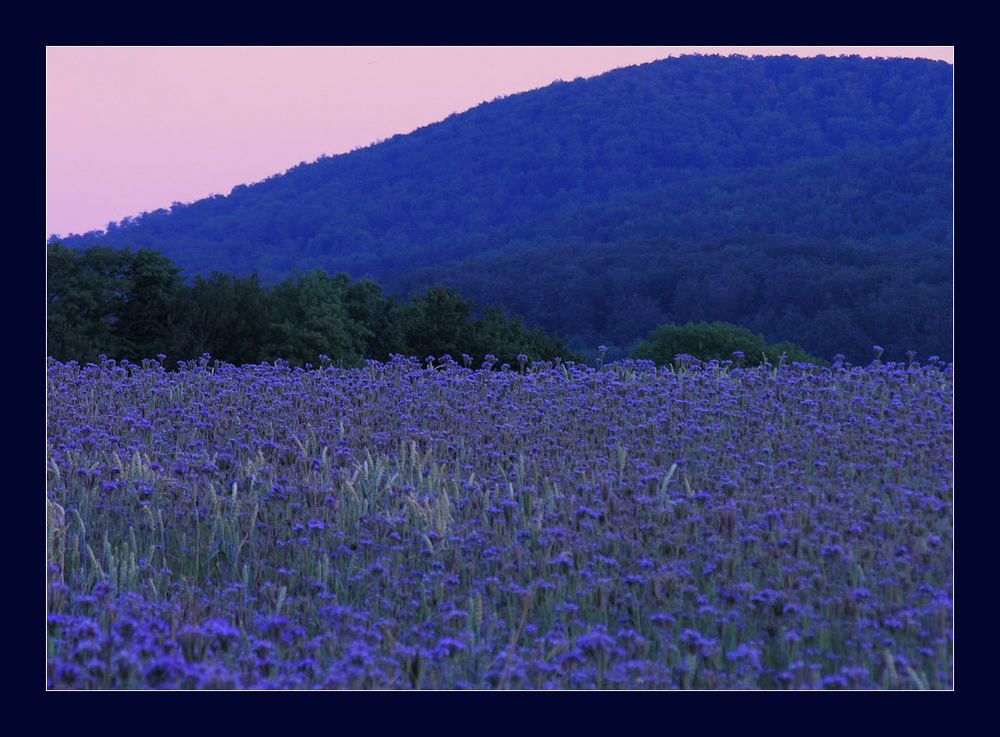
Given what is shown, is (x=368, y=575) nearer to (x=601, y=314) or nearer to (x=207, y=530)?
(x=207, y=530)

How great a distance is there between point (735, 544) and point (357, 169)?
22.8 meters

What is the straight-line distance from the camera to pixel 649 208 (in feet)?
103

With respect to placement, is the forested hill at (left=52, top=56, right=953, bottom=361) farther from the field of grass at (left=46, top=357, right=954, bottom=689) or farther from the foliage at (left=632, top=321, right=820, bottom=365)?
the field of grass at (left=46, top=357, right=954, bottom=689)

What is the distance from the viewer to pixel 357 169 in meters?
25.8

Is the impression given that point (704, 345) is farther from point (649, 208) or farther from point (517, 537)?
point (649, 208)

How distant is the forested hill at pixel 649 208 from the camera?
59.1 ft

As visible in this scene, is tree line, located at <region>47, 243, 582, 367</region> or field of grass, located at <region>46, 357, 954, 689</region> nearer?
field of grass, located at <region>46, 357, 954, 689</region>

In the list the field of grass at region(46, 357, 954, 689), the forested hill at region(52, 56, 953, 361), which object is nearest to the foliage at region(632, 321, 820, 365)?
the forested hill at region(52, 56, 953, 361)

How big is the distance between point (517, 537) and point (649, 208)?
27.8m

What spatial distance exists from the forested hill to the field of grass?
752 centimetres

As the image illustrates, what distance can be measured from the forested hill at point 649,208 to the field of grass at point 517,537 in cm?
752

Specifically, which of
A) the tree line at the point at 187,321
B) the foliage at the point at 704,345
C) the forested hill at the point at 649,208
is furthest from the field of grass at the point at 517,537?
the forested hill at the point at 649,208

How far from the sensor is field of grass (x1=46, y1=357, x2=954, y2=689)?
11.7 feet

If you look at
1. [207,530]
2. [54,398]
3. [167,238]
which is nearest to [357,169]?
[167,238]
